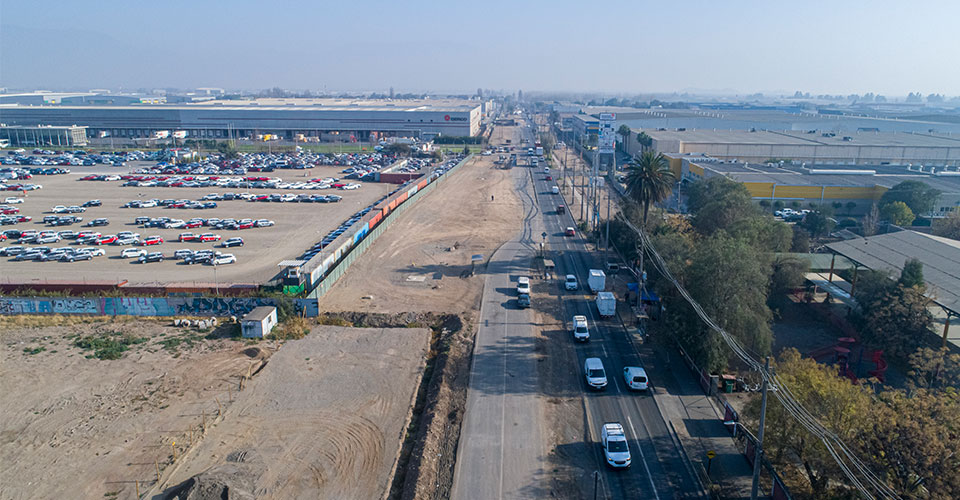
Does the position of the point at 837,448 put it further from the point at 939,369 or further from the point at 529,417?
the point at 529,417

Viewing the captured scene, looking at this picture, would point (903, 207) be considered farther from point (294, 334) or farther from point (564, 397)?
point (294, 334)

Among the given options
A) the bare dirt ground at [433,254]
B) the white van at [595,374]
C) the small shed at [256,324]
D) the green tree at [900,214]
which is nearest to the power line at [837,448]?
the white van at [595,374]

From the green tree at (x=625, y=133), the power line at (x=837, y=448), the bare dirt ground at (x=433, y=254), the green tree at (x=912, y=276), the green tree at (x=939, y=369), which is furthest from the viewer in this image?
the green tree at (x=625, y=133)

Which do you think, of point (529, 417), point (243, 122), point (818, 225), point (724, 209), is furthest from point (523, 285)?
point (243, 122)

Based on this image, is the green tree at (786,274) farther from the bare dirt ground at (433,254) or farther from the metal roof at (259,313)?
the metal roof at (259,313)

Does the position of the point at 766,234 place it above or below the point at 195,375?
Answer: above

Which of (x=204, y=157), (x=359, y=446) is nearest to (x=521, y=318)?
(x=359, y=446)
